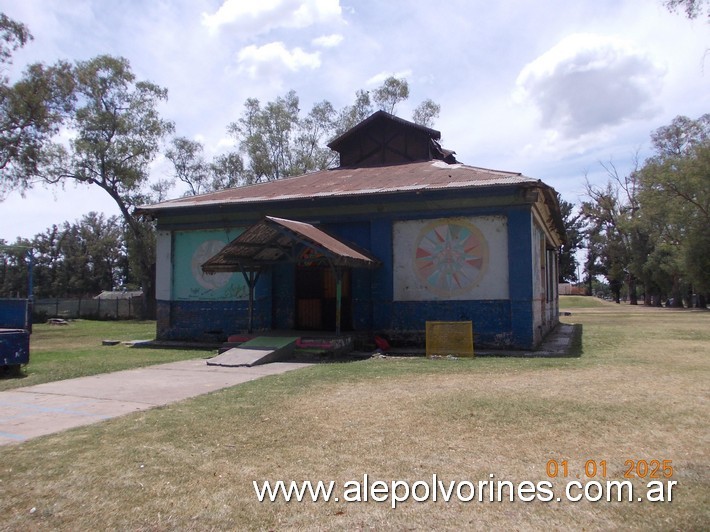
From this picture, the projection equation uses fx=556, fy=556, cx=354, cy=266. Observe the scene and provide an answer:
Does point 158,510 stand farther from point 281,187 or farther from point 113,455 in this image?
point 281,187

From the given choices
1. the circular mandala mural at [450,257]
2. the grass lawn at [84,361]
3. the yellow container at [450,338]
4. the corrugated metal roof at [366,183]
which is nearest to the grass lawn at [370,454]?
the grass lawn at [84,361]

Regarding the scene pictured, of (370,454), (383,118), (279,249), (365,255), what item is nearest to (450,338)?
(365,255)

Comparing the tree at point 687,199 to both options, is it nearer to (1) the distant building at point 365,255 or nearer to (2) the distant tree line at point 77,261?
(1) the distant building at point 365,255

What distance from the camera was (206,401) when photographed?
26.6 feet

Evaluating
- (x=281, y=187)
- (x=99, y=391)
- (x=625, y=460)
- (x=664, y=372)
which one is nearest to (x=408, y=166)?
(x=281, y=187)

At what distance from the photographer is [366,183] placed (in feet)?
57.9

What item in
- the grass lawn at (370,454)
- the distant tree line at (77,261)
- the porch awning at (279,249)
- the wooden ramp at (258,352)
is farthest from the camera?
the distant tree line at (77,261)

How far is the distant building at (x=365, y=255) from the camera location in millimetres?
14945

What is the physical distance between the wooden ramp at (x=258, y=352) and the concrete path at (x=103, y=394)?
33cm

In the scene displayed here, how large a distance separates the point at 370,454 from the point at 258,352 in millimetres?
8344

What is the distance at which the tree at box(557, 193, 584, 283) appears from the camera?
280 ft

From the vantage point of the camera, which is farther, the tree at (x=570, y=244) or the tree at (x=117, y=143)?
the tree at (x=570, y=244)

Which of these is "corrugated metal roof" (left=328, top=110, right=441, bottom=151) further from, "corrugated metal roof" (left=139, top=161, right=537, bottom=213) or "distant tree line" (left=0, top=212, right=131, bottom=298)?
"distant tree line" (left=0, top=212, right=131, bottom=298)

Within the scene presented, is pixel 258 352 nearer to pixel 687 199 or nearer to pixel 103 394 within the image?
pixel 103 394
